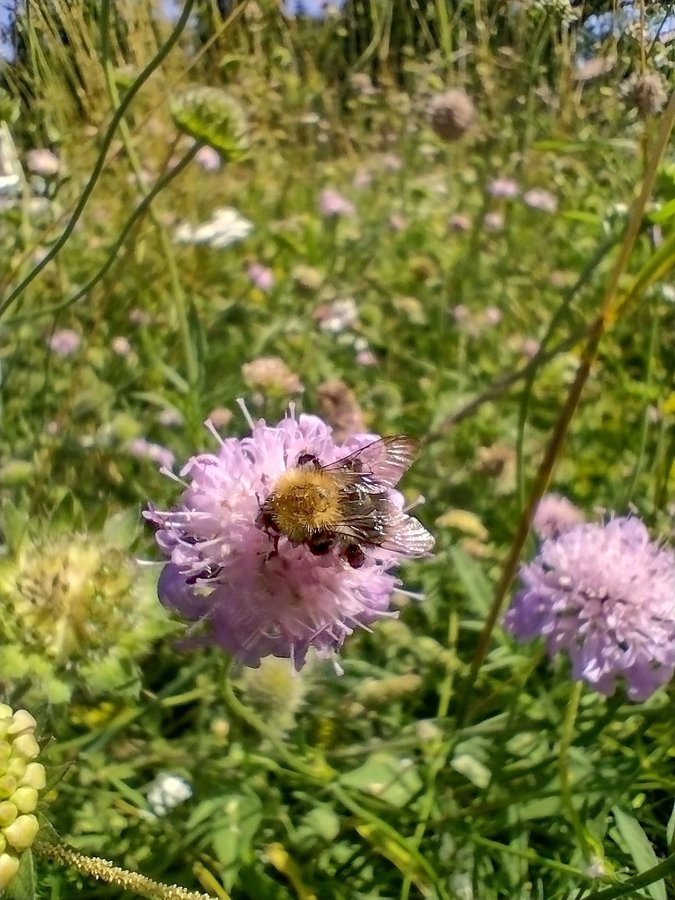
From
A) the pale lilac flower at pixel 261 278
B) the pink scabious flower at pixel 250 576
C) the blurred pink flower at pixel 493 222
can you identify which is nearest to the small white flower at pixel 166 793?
the pink scabious flower at pixel 250 576

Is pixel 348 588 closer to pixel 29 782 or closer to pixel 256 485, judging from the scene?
pixel 256 485

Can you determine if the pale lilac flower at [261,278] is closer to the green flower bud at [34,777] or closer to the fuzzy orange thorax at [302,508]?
the fuzzy orange thorax at [302,508]

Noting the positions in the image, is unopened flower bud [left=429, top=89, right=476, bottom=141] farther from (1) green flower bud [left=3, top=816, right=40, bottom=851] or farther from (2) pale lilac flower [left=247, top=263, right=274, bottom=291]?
(1) green flower bud [left=3, top=816, right=40, bottom=851]

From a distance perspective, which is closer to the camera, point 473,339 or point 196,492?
point 196,492

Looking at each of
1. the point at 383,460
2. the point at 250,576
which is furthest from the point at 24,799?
the point at 383,460

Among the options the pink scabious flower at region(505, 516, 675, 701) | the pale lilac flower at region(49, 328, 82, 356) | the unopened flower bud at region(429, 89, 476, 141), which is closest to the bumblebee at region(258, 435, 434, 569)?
the pink scabious flower at region(505, 516, 675, 701)

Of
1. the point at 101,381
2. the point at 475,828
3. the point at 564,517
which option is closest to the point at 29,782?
the point at 475,828
